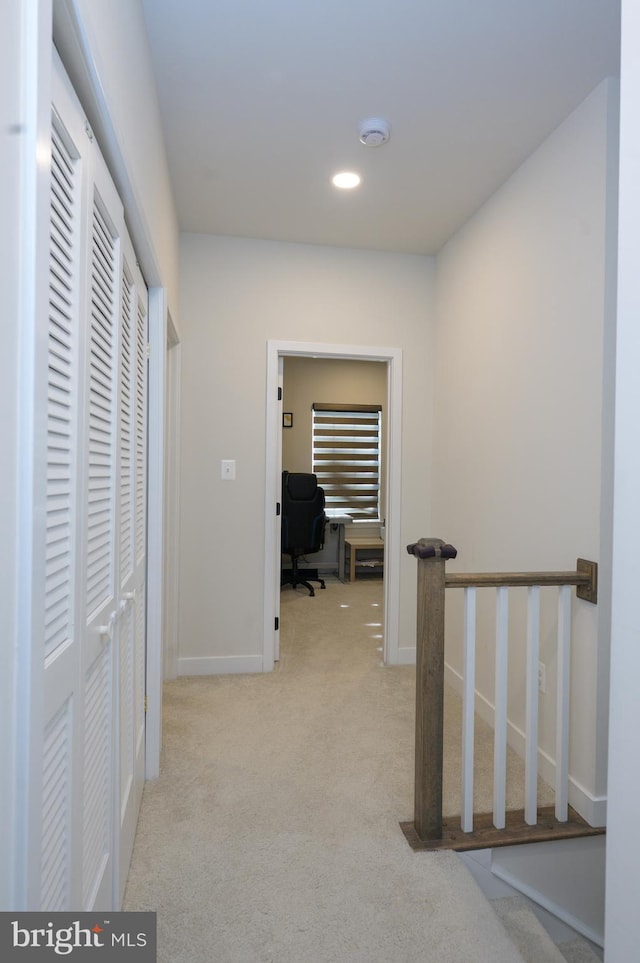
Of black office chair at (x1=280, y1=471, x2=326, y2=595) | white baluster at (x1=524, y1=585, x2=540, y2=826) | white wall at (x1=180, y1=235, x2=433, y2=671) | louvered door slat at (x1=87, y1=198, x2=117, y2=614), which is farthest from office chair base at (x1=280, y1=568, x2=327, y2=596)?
louvered door slat at (x1=87, y1=198, x2=117, y2=614)

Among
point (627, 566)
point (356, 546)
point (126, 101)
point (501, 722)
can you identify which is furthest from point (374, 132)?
point (356, 546)

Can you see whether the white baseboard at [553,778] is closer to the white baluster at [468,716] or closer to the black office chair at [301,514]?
the white baluster at [468,716]

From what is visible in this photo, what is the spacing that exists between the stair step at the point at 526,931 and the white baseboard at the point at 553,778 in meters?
0.38

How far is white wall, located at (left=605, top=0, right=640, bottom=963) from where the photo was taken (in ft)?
2.34

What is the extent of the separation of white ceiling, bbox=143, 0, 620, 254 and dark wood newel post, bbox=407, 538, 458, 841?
167cm

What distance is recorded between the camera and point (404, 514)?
3488 millimetres

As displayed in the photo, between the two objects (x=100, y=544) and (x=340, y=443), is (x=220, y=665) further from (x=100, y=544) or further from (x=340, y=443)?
(x=340, y=443)

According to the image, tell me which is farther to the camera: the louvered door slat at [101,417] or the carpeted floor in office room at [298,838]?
the carpeted floor in office room at [298,838]

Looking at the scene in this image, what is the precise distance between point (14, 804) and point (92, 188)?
42.8 inches

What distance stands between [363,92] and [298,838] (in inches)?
106

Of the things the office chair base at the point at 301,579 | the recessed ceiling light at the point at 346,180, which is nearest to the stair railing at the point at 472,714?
the recessed ceiling light at the point at 346,180

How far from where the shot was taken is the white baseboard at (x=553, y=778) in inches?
74.8

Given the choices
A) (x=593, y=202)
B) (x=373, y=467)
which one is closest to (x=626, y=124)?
(x=593, y=202)

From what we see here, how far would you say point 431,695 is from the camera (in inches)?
69.8
